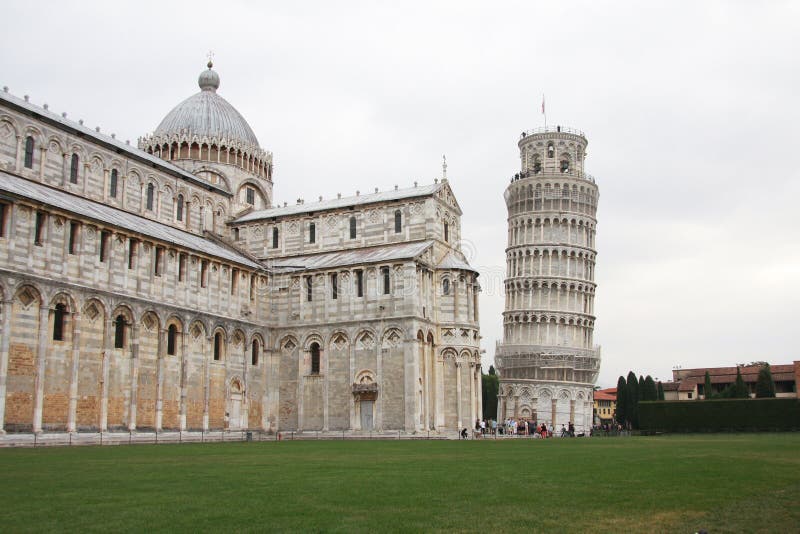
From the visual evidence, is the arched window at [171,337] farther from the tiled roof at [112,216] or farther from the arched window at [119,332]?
the tiled roof at [112,216]

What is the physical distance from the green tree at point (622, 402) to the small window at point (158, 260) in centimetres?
5535

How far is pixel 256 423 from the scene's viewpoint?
177 feet

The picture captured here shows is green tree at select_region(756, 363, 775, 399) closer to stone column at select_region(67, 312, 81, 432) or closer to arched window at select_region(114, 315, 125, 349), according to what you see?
arched window at select_region(114, 315, 125, 349)

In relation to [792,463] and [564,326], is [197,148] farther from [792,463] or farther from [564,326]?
[792,463]

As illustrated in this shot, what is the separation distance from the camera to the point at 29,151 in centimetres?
4650

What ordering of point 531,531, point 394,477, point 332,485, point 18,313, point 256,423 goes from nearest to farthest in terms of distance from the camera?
point 531,531 < point 332,485 < point 394,477 < point 18,313 < point 256,423

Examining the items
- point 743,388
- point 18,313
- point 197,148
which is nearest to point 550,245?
point 743,388

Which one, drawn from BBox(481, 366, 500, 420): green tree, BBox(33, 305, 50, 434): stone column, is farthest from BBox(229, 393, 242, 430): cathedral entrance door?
BBox(481, 366, 500, 420): green tree

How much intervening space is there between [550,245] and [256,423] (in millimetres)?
45470

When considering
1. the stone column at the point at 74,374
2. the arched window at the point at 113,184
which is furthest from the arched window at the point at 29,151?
the stone column at the point at 74,374

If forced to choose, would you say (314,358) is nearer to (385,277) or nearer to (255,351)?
(255,351)

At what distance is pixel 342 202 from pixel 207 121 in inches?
524

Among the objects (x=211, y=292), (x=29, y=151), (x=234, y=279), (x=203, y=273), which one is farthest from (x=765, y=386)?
(x=29, y=151)

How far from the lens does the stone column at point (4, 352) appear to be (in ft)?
120
